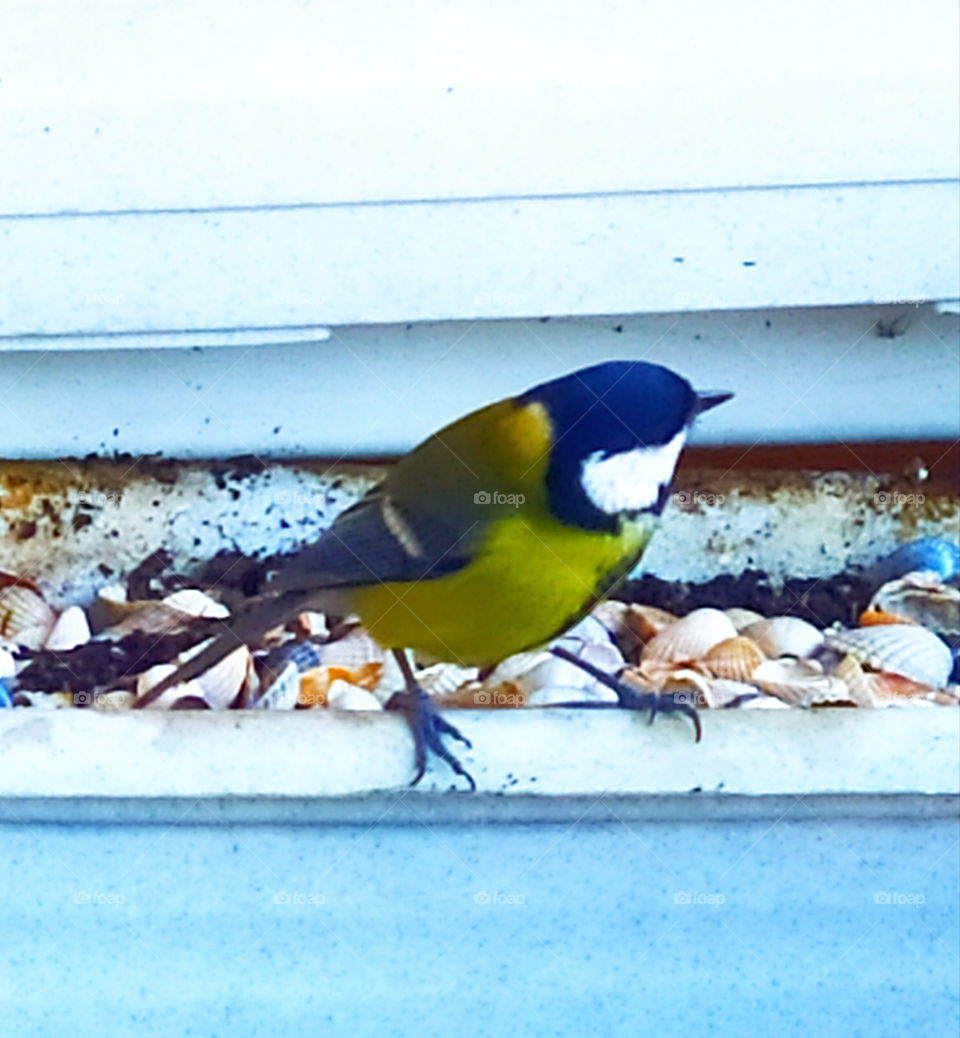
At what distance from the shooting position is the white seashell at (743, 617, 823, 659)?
1051 millimetres

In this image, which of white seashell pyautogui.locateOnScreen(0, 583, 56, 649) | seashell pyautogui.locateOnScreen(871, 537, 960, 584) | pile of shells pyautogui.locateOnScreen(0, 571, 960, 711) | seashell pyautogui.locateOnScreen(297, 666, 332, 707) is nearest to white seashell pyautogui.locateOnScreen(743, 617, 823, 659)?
pile of shells pyautogui.locateOnScreen(0, 571, 960, 711)

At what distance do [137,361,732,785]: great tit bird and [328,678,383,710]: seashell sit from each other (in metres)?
0.10

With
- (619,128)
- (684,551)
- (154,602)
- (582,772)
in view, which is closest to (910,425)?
(684,551)

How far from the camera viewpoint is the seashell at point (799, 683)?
0.98 meters

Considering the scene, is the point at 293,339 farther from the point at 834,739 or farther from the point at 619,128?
the point at 834,739

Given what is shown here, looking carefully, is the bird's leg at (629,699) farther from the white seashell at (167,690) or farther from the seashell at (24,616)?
the seashell at (24,616)

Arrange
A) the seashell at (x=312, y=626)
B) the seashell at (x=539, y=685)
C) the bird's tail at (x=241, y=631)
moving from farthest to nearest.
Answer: the seashell at (x=312, y=626) → the seashell at (x=539, y=685) → the bird's tail at (x=241, y=631)

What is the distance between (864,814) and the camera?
85 centimetres

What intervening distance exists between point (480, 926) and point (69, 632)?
1.38 feet

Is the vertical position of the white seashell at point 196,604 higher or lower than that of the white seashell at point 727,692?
higher

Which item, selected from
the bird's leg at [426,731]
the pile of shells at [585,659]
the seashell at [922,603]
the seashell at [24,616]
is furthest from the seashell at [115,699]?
the seashell at [922,603]

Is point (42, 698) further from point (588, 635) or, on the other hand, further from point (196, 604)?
point (588, 635)

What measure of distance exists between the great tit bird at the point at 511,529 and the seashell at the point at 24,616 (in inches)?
10.3

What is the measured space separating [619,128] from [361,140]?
17cm
